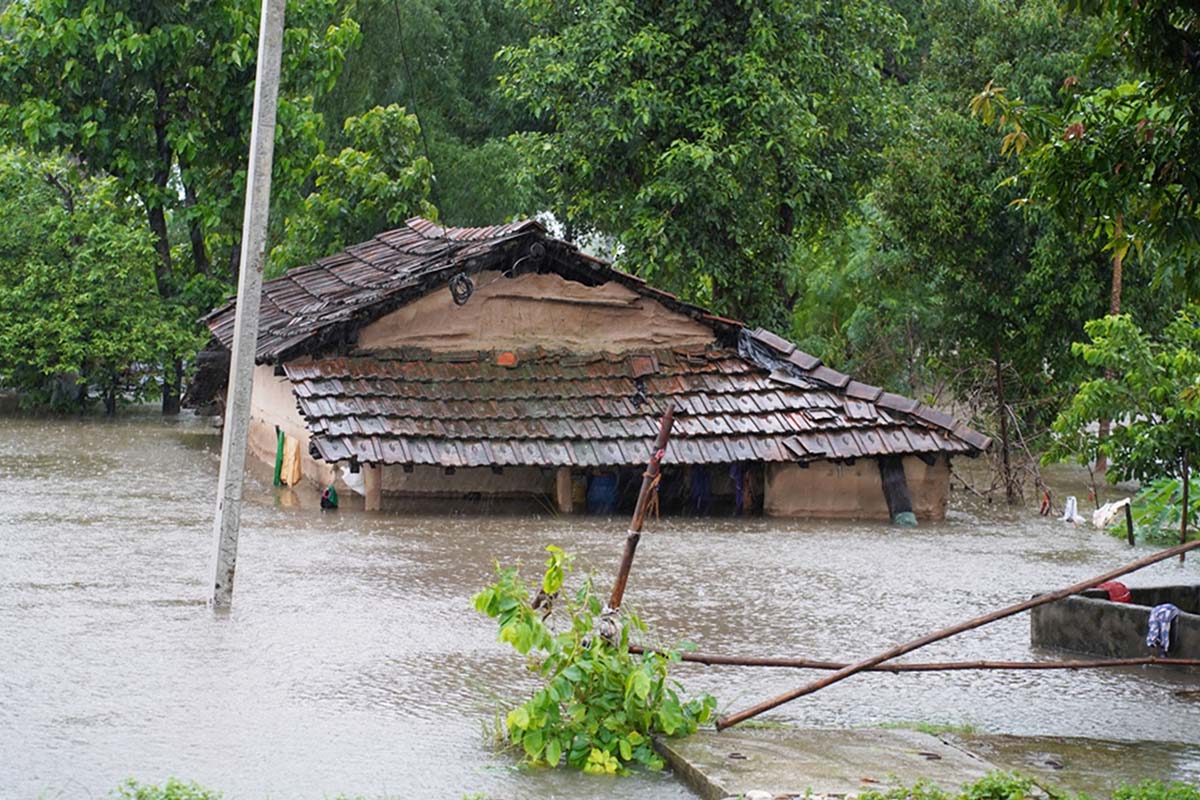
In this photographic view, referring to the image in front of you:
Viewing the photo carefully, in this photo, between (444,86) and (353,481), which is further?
(444,86)

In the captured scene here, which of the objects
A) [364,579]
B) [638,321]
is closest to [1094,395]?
[638,321]

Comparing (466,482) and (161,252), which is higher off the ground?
(161,252)

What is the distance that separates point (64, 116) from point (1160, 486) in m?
19.6

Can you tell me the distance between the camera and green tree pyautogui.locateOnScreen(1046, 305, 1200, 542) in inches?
597

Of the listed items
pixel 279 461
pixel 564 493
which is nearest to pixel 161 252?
pixel 279 461

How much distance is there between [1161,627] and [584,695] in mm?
4307

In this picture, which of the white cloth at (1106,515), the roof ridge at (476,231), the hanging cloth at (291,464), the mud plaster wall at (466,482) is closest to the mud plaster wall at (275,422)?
the hanging cloth at (291,464)

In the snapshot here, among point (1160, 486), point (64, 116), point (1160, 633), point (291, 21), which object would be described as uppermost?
point (291, 21)

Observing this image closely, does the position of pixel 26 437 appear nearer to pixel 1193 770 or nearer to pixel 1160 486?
pixel 1160 486

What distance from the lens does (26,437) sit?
25750mm

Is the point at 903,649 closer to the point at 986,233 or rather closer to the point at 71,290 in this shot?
the point at 986,233

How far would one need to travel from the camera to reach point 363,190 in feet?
95.0

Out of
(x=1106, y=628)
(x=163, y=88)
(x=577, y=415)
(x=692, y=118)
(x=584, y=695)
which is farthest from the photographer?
(x=163, y=88)

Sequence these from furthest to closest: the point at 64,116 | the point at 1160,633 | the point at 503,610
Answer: the point at 64,116 → the point at 1160,633 → the point at 503,610
